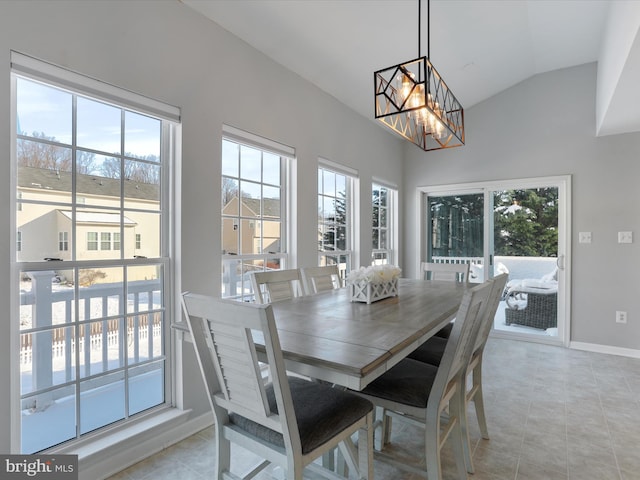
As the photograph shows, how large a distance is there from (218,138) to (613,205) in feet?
13.6

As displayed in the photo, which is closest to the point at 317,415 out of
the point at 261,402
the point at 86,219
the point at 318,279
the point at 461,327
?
the point at 261,402

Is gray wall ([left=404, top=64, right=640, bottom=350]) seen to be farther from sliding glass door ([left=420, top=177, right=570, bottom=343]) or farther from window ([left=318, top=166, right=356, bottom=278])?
window ([left=318, top=166, right=356, bottom=278])

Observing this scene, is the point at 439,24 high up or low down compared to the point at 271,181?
up

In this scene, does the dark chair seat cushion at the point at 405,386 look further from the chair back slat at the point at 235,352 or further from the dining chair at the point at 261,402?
the chair back slat at the point at 235,352

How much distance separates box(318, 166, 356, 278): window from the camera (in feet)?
12.1

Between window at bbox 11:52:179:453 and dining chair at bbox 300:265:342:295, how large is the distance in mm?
928

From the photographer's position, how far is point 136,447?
1984 mm

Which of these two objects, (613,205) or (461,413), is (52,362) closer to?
(461,413)

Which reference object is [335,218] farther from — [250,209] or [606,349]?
[606,349]

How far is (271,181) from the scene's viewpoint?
3.09m

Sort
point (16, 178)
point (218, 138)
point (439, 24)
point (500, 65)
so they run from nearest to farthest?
point (16, 178) < point (218, 138) < point (439, 24) < point (500, 65)

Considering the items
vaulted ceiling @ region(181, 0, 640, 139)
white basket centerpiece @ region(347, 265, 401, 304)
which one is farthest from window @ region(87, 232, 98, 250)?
vaulted ceiling @ region(181, 0, 640, 139)

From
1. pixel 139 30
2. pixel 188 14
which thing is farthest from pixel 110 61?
pixel 188 14

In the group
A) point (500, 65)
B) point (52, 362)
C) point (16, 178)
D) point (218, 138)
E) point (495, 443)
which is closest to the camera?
point (16, 178)
